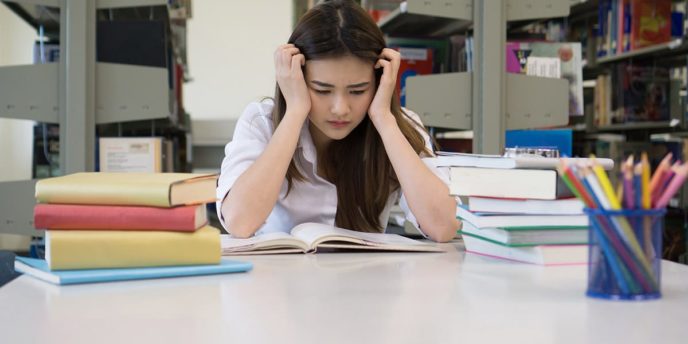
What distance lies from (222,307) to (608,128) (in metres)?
3.99

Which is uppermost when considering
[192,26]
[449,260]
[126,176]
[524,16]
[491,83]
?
[192,26]

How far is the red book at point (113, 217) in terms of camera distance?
0.86m

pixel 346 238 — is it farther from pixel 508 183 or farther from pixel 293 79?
pixel 293 79

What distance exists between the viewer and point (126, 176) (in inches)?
38.4

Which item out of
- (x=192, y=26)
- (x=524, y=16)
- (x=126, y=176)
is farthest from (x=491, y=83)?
(x=192, y=26)

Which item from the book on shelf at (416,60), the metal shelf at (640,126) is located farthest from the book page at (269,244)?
the metal shelf at (640,126)

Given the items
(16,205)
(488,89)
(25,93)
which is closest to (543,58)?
(488,89)

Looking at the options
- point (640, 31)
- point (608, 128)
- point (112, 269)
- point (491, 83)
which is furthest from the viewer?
point (608, 128)

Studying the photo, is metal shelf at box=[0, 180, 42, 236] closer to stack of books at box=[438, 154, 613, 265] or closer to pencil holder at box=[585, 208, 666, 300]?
stack of books at box=[438, 154, 613, 265]

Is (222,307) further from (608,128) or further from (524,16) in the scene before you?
(608,128)

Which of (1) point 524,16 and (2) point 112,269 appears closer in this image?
(2) point 112,269

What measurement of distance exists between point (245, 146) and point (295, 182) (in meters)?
0.15

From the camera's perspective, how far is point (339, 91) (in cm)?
155

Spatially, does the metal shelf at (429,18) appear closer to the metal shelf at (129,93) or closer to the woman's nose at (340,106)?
the metal shelf at (129,93)
